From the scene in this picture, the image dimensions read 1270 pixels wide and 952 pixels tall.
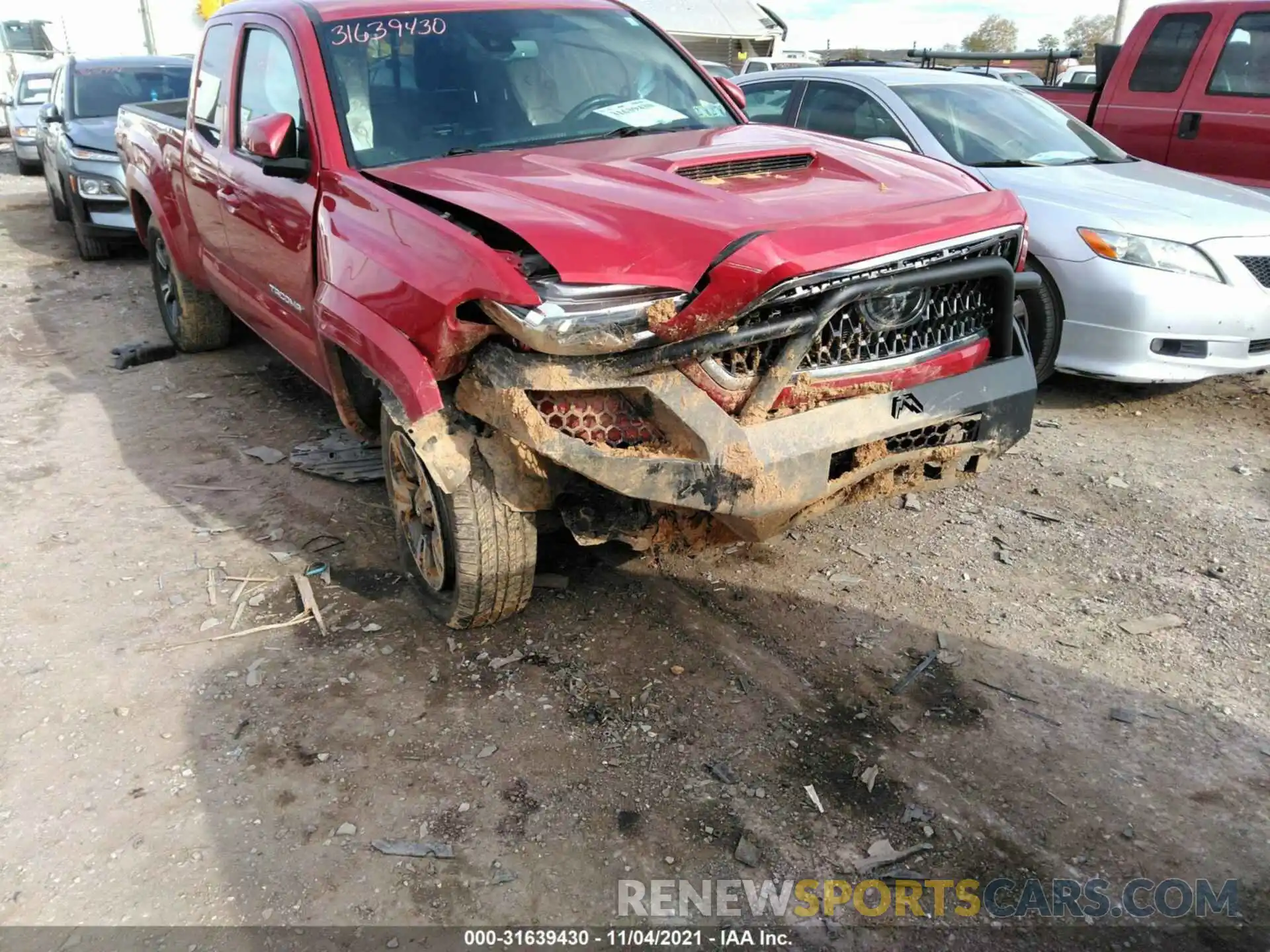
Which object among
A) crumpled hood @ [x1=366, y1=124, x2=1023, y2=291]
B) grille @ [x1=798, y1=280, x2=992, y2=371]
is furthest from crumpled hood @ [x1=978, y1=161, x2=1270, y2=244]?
grille @ [x1=798, y1=280, x2=992, y2=371]

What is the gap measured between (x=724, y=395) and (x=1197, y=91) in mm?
6037

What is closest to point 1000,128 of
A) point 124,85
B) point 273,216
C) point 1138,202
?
point 1138,202

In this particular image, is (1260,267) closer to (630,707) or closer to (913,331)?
(913,331)

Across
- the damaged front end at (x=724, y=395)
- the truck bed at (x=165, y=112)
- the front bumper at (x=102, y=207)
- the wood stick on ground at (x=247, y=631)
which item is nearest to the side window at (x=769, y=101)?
the truck bed at (x=165, y=112)

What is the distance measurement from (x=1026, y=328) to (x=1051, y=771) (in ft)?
10.2

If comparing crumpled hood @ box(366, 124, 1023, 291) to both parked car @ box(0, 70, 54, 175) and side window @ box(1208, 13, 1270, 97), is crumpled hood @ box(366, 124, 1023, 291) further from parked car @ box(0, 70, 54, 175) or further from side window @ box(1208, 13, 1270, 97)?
parked car @ box(0, 70, 54, 175)

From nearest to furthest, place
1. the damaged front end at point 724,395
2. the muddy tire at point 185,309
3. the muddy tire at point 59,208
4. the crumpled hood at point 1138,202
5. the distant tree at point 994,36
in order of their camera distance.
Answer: the damaged front end at point 724,395 < the crumpled hood at point 1138,202 < the muddy tire at point 185,309 < the muddy tire at point 59,208 < the distant tree at point 994,36

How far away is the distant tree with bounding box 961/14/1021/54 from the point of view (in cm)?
6588

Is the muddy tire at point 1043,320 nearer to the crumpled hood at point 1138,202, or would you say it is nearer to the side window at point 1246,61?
the crumpled hood at point 1138,202

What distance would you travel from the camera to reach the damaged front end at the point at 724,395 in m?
2.55

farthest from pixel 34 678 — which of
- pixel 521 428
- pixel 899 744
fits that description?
pixel 899 744

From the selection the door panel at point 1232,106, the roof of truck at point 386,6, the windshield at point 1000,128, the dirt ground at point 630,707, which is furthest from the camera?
the door panel at point 1232,106

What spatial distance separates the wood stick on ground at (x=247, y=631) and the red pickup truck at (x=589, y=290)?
458 mm

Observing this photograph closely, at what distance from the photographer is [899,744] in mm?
2787
